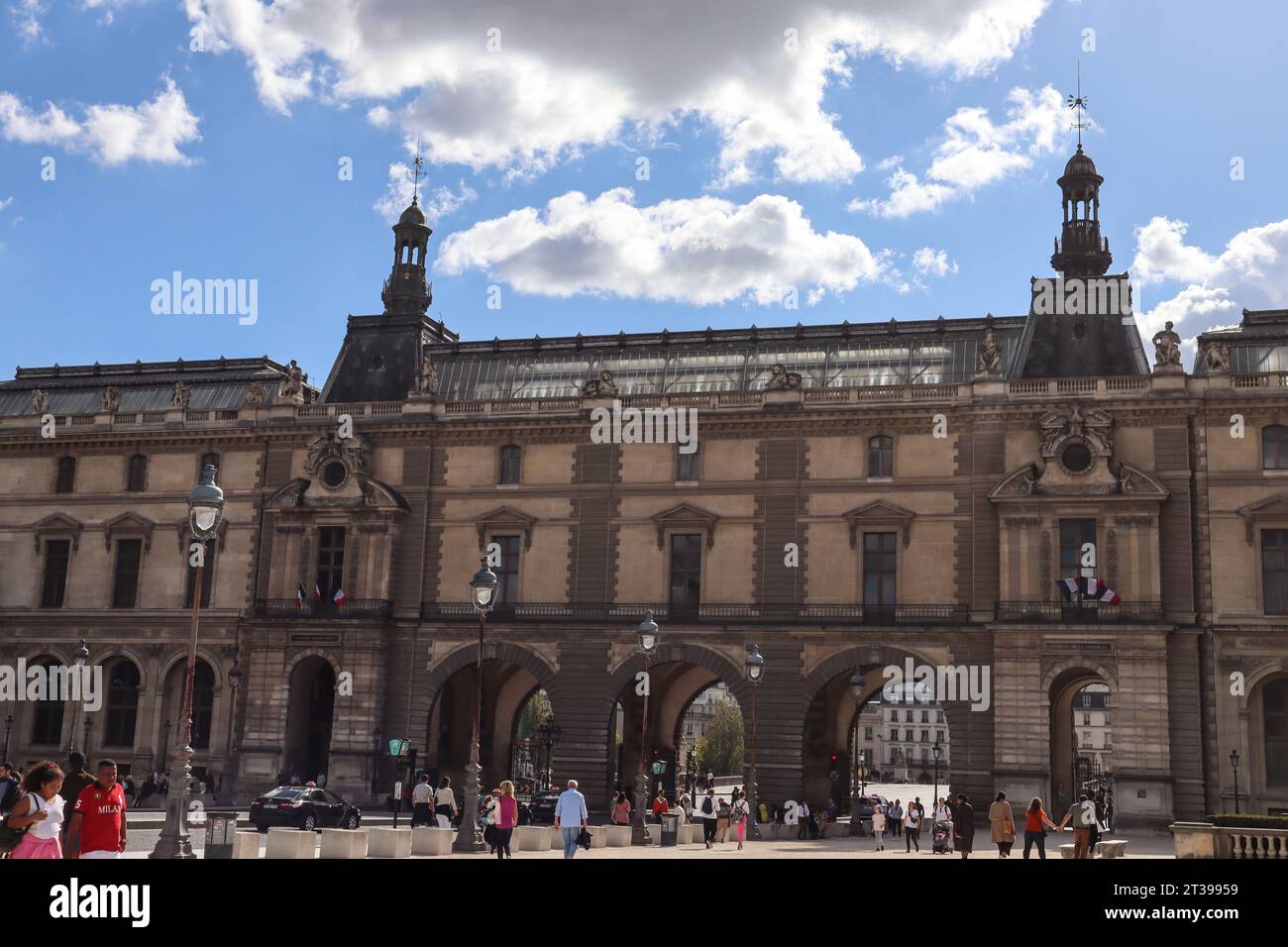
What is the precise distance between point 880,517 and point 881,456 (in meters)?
2.53

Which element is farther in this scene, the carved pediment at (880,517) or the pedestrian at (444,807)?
the carved pediment at (880,517)

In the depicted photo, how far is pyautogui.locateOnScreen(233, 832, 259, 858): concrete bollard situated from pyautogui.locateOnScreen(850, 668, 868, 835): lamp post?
76.9ft

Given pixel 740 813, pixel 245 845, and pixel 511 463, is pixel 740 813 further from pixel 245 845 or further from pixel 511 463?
pixel 511 463

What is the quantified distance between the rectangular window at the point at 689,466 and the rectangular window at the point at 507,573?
723cm

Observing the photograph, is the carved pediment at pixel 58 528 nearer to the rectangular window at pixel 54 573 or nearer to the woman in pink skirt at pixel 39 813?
the rectangular window at pixel 54 573

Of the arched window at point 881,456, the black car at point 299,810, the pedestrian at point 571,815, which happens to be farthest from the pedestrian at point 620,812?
the arched window at point 881,456

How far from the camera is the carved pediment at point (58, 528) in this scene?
213 ft

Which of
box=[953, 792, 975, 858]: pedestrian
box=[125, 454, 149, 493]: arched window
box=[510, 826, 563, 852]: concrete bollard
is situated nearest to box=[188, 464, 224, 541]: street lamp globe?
box=[510, 826, 563, 852]: concrete bollard

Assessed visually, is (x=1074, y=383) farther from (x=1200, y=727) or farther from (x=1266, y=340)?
(x=1200, y=727)

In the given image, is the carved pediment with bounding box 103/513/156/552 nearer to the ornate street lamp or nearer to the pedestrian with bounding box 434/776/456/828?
the pedestrian with bounding box 434/776/456/828

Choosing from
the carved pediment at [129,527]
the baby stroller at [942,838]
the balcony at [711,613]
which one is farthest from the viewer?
the carved pediment at [129,527]

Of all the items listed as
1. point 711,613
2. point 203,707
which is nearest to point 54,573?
point 203,707

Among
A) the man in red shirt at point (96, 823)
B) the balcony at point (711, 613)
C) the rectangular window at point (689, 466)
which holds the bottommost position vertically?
the man in red shirt at point (96, 823)

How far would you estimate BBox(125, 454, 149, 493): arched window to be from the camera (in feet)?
213
